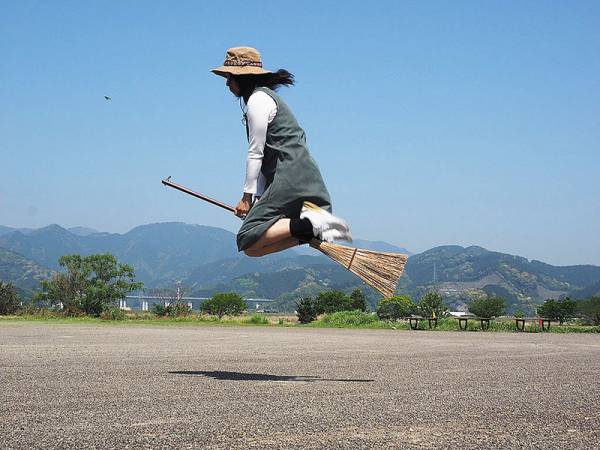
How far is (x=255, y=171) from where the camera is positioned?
20.1 feet

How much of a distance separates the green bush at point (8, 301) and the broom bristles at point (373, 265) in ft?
127

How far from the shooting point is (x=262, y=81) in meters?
6.58

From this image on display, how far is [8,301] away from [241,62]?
3990cm

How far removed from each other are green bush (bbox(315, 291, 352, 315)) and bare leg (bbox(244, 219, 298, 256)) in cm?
5217

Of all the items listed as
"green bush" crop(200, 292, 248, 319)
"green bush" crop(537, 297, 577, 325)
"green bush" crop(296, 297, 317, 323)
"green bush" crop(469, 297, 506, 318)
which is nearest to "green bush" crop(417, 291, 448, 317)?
"green bush" crop(296, 297, 317, 323)

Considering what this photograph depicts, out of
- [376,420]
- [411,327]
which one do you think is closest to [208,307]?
[411,327]

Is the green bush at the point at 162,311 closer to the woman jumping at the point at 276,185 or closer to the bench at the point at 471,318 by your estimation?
the bench at the point at 471,318

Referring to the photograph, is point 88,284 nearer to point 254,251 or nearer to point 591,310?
point 591,310

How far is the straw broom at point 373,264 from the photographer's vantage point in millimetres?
6105

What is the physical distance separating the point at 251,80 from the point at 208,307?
62.6 metres

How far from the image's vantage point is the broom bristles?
611 centimetres

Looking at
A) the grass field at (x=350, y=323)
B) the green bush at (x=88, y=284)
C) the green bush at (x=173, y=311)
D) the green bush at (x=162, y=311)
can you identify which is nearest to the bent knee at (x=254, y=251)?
the grass field at (x=350, y=323)

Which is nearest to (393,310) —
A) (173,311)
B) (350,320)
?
(350,320)

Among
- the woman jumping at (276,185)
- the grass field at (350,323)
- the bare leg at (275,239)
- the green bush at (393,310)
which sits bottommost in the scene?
the grass field at (350,323)
